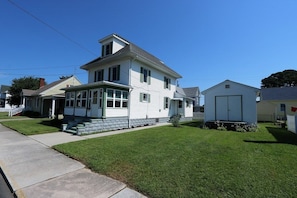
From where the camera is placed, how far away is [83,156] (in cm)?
565

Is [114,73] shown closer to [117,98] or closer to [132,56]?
[132,56]

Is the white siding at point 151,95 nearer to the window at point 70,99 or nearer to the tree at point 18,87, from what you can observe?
the window at point 70,99

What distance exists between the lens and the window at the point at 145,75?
1538 centimetres

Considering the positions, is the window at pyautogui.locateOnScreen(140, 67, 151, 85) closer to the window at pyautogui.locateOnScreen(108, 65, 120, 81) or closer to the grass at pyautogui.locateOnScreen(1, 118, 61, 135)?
the window at pyautogui.locateOnScreen(108, 65, 120, 81)

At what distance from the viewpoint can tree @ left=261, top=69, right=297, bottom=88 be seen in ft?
168

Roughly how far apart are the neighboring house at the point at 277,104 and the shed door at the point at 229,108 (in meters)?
13.2

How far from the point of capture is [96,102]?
12.8m

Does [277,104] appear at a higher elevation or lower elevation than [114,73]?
lower

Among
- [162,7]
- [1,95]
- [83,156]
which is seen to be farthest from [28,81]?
[83,156]

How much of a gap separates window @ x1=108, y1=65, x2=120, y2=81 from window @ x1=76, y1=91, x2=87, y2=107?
9.38 feet

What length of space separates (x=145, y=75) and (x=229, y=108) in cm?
864

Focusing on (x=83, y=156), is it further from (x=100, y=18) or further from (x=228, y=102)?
(x=228, y=102)

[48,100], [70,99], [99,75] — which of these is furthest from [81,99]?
[48,100]

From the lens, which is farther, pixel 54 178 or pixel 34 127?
pixel 34 127
